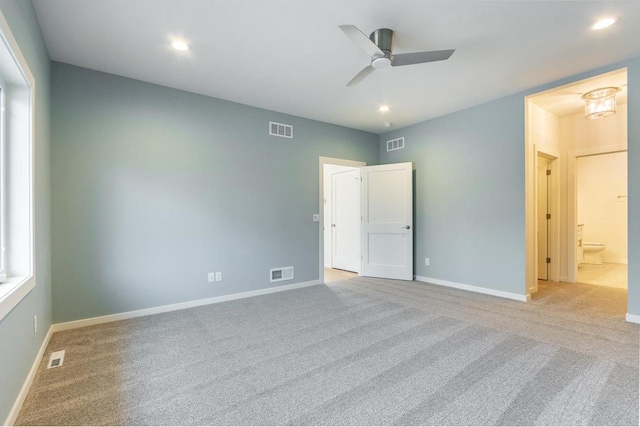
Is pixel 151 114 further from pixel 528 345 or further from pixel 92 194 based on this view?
pixel 528 345

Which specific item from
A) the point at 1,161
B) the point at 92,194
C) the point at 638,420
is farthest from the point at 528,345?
the point at 92,194

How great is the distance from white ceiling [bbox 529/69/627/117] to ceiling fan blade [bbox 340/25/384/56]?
265 centimetres

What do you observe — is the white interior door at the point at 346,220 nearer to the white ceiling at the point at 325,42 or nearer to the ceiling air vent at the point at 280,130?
the ceiling air vent at the point at 280,130

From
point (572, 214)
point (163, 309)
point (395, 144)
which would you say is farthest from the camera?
point (395, 144)

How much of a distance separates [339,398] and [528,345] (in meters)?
1.81

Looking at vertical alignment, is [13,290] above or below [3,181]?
below

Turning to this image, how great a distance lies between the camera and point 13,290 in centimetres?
170

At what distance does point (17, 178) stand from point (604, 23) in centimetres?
455

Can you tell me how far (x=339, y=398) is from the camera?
1.84 metres

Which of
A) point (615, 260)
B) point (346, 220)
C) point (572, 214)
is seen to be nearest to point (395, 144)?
point (346, 220)

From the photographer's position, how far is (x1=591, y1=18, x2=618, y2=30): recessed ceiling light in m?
2.37

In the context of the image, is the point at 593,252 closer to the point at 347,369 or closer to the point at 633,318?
the point at 633,318

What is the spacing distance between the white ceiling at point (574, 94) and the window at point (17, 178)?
16.7 feet

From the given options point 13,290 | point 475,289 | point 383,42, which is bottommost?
point 475,289
